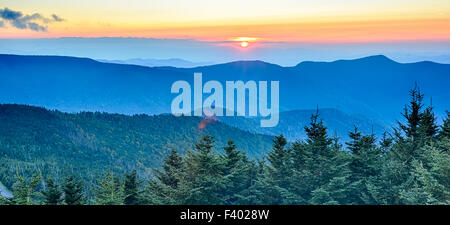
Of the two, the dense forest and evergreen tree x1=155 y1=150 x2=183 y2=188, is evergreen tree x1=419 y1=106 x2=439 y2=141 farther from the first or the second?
evergreen tree x1=155 y1=150 x2=183 y2=188

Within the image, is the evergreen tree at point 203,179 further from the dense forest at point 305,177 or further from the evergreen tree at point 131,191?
the evergreen tree at point 131,191

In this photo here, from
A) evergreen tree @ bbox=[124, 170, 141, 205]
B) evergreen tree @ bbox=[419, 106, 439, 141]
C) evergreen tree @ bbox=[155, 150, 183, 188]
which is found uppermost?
evergreen tree @ bbox=[419, 106, 439, 141]

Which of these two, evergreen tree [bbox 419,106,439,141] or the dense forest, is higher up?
evergreen tree [bbox 419,106,439,141]

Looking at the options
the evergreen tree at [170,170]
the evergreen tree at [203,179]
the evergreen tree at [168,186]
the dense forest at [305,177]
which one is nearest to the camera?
the dense forest at [305,177]

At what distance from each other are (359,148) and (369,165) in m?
2.76

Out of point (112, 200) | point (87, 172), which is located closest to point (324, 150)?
point (112, 200)

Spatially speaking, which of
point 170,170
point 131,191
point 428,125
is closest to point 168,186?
point 131,191

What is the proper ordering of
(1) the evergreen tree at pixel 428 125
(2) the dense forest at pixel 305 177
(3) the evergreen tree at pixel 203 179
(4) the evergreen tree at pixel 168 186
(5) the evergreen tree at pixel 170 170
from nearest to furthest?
(2) the dense forest at pixel 305 177 < (3) the evergreen tree at pixel 203 179 < (4) the evergreen tree at pixel 168 186 < (1) the evergreen tree at pixel 428 125 < (5) the evergreen tree at pixel 170 170

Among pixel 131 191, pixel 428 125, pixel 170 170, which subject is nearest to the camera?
pixel 428 125

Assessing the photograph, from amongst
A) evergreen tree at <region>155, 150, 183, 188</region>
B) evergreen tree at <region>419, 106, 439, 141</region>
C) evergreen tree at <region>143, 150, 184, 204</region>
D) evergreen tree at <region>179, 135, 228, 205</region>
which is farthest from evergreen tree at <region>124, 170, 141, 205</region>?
evergreen tree at <region>419, 106, 439, 141</region>

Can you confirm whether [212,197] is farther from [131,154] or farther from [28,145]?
[28,145]

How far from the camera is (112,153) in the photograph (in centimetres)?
19350

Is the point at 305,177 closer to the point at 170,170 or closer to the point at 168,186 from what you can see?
the point at 168,186

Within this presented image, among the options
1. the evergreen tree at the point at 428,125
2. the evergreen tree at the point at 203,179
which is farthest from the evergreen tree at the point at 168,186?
the evergreen tree at the point at 428,125
